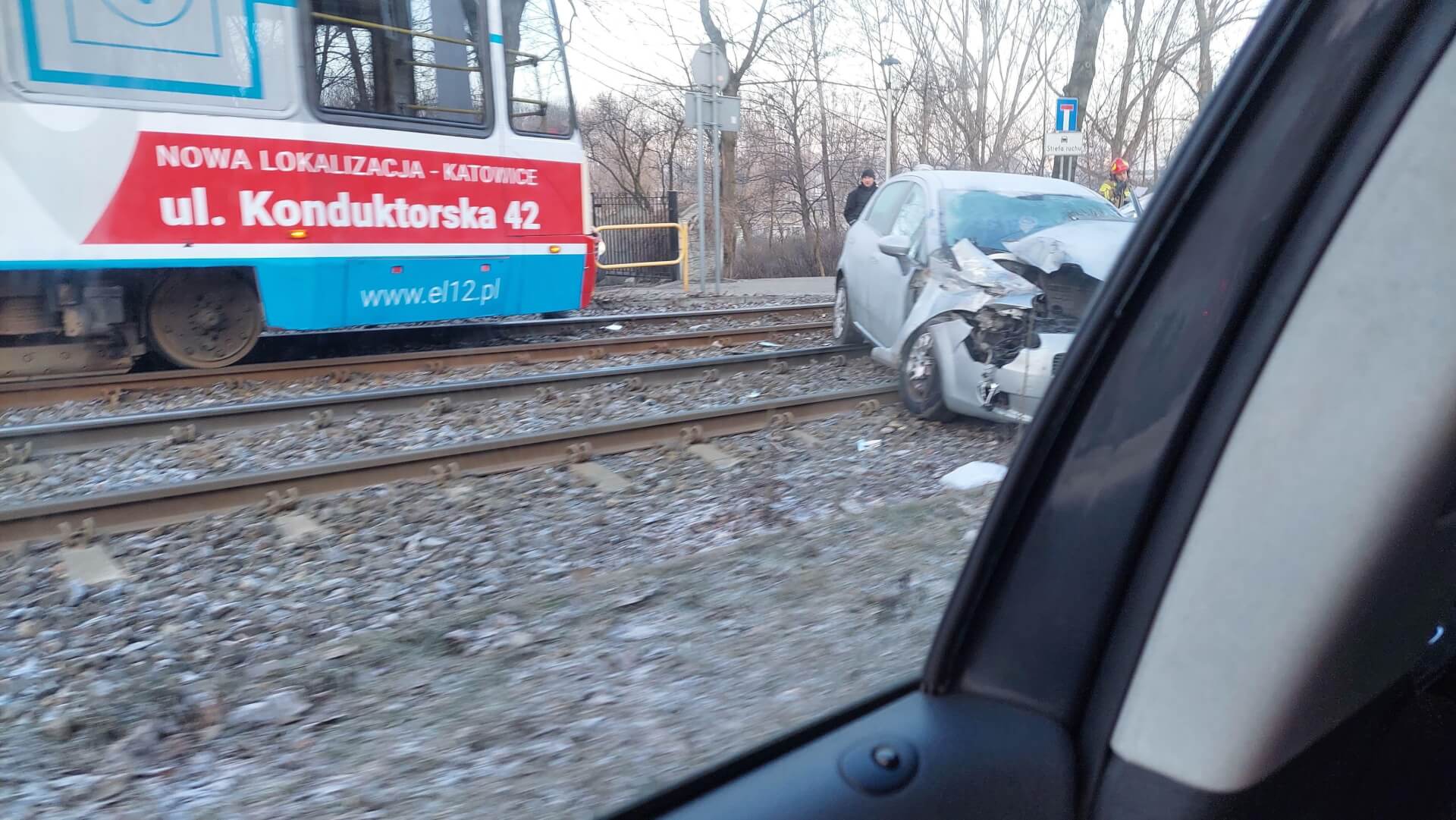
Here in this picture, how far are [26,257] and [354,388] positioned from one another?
7.91 ft

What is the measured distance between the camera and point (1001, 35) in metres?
2.95

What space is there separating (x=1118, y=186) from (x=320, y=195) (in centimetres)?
763

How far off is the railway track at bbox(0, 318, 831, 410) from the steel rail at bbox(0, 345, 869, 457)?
0.91 metres

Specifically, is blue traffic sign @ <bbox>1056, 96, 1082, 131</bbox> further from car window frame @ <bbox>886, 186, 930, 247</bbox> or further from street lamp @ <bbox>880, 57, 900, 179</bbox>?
car window frame @ <bbox>886, 186, 930, 247</bbox>

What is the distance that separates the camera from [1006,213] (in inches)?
191

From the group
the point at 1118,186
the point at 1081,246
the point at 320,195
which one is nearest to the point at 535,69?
the point at 320,195

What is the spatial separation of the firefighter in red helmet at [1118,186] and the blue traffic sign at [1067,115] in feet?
1.37

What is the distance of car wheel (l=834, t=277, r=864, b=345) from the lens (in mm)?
9203

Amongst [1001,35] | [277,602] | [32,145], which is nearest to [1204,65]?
[1001,35]

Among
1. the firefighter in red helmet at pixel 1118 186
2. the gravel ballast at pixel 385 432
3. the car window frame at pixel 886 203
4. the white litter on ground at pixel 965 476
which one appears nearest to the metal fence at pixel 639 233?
the car window frame at pixel 886 203

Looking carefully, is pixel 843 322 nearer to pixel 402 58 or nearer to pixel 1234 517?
pixel 402 58

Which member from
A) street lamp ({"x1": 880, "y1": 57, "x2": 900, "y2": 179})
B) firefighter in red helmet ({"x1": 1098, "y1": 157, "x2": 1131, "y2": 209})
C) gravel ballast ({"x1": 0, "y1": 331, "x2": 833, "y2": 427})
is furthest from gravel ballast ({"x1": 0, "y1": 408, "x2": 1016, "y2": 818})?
gravel ballast ({"x1": 0, "y1": 331, "x2": 833, "y2": 427})

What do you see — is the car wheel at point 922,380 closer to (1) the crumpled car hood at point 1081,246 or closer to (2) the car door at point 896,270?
(2) the car door at point 896,270

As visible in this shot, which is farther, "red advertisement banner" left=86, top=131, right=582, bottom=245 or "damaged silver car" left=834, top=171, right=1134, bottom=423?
"red advertisement banner" left=86, top=131, right=582, bottom=245
